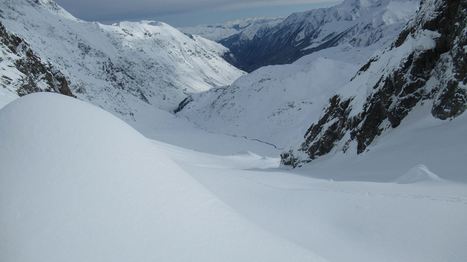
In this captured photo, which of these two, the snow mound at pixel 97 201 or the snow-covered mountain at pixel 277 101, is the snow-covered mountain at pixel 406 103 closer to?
the snow mound at pixel 97 201

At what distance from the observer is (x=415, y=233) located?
8070 mm

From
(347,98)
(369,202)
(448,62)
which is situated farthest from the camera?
(347,98)

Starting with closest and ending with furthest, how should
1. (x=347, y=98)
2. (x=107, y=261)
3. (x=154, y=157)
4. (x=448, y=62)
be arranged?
(x=107, y=261) → (x=154, y=157) → (x=448, y=62) → (x=347, y=98)

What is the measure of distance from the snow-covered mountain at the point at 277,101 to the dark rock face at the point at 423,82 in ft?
223

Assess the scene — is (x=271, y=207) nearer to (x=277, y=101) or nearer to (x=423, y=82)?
(x=423, y=82)

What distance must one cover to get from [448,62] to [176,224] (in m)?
22.4

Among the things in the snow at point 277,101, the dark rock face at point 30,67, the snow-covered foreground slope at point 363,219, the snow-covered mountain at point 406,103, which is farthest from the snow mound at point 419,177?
the snow at point 277,101

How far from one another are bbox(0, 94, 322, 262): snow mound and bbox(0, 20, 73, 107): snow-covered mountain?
35554 millimetres

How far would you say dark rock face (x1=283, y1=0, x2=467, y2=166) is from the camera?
20859 millimetres

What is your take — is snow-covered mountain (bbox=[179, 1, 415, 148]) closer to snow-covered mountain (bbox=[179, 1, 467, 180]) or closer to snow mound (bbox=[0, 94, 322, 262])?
snow-covered mountain (bbox=[179, 1, 467, 180])

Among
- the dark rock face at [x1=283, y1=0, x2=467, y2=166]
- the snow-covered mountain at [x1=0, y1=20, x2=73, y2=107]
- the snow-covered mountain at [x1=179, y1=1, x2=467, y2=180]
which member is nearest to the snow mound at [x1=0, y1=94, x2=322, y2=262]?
the snow-covered mountain at [x1=179, y1=1, x2=467, y2=180]

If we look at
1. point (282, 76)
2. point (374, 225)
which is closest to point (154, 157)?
point (374, 225)

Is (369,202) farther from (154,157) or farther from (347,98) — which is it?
(347,98)

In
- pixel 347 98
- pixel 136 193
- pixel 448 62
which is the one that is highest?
pixel 136 193
